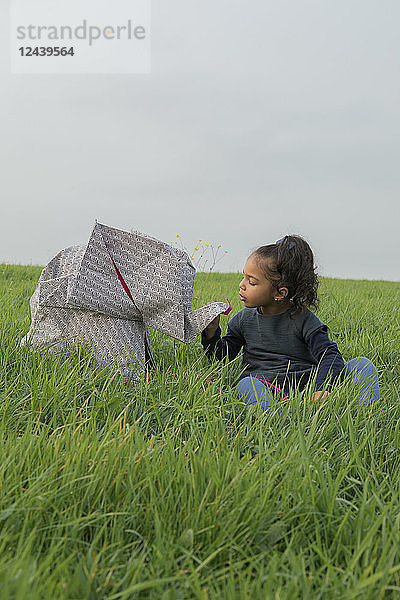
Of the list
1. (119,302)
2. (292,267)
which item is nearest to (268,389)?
(292,267)

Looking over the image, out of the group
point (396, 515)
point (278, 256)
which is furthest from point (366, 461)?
point (278, 256)

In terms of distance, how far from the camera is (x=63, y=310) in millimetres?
3068

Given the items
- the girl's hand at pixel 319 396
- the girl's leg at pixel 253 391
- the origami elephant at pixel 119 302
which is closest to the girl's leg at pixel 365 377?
the girl's hand at pixel 319 396

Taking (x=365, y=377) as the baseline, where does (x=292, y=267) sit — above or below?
above

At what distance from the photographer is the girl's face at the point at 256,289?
10.0 feet

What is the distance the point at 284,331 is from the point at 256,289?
303 mm

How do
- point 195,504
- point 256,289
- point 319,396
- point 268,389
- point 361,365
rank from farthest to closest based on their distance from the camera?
point 361,365, point 256,289, point 268,389, point 319,396, point 195,504

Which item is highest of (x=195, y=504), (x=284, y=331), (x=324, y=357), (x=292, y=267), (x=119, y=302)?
(x=292, y=267)

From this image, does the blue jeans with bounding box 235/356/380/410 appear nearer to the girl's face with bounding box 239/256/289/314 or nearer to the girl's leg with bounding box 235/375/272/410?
the girl's leg with bounding box 235/375/272/410

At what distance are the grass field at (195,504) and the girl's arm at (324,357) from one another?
1.01 ft

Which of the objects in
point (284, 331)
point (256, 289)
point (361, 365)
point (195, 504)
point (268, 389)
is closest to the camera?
point (195, 504)

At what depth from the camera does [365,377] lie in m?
2.91

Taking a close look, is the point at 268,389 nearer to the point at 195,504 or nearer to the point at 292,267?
the point at 292,267

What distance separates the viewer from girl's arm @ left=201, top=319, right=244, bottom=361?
10.7ft
